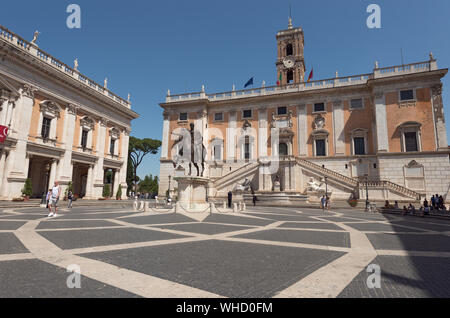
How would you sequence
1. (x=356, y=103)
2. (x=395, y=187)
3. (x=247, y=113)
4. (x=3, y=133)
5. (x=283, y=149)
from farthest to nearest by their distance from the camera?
(x=247, y=113) → (x=283, y=149) → (x=356, y=103) → (x=395, y=187) → (x=3, y=133)

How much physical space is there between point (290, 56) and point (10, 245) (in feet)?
160

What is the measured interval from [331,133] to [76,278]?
3276 centimetres

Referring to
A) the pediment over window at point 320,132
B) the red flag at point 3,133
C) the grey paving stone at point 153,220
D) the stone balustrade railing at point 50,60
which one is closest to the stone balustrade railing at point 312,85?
the pediment over window at point 320,132

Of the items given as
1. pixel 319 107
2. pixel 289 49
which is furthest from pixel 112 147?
pixel 289 49

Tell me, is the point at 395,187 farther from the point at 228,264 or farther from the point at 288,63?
the point at 288,63

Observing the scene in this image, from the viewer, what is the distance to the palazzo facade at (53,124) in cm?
1925

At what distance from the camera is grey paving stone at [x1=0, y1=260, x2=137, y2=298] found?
2.55m

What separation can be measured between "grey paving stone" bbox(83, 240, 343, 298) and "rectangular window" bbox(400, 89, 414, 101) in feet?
102

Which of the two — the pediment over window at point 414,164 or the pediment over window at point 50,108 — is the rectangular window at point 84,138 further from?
the pediment over window at point 414,164

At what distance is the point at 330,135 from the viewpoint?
30984 mm

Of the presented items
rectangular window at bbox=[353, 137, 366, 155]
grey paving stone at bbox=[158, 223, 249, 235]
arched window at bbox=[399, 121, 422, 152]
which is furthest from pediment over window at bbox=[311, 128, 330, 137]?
grey paving stone at bbox=[158, 223, 249, 235]

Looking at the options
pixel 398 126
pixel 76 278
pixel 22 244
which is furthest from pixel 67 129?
pixel 398 126

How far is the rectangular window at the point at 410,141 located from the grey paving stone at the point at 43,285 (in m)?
33.1
